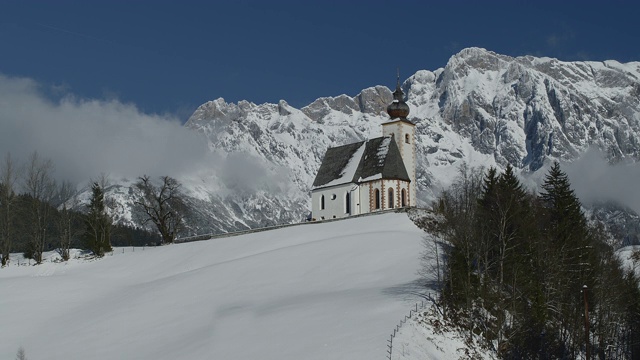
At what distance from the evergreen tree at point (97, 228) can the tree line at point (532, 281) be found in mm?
36388

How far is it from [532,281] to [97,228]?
48578 millimetres

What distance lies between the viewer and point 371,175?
92.6m

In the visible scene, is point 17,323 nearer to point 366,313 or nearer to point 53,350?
point 53,350

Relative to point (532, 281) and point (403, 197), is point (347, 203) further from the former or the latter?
point (532, 281)

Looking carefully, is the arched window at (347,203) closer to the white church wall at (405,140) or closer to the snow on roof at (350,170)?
the snow on roof at (350,170)

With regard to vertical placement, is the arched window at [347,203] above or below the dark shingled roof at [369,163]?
below

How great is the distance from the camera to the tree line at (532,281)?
5384 centimetres

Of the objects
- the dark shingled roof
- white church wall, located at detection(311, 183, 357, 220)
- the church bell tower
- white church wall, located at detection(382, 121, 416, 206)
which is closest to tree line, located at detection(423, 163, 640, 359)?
the dark shingled roof

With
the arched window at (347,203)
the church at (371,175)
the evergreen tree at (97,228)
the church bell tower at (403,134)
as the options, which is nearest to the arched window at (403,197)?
the church at (371,175)

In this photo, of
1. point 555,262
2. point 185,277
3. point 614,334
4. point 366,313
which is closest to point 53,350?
point 185,277

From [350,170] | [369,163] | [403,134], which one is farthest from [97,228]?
[403,134]

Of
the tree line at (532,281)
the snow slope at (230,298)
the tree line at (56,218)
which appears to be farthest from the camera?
the tree line at (56,218)

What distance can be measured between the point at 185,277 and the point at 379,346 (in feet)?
90.6

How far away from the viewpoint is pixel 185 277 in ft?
227
